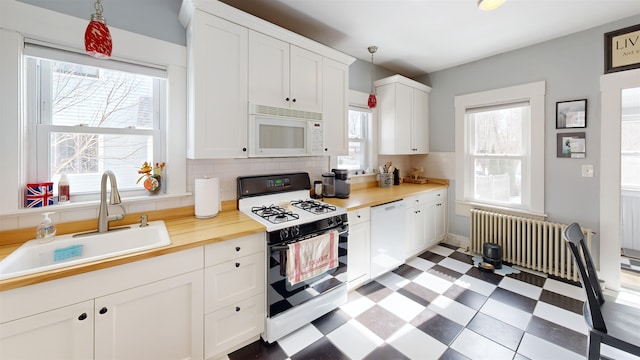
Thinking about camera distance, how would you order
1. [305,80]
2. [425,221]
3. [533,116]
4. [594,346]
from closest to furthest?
1. [594,346]
2. [305,80]
3. [533,116]
4. [425,221]

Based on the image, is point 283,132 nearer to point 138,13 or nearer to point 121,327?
point 138,13

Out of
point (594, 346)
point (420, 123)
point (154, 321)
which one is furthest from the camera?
point (420, 123)

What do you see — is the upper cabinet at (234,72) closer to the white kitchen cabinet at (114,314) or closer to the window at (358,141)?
the white kitchen cabinet at (114,314)

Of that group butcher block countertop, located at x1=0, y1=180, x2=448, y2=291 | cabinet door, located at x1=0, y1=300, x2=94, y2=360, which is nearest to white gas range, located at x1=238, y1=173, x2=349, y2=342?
butcher block countertop, located at x1=0, y1=180, x2=448, y2=291

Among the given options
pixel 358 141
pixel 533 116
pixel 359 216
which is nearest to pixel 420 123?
pixel 358 141

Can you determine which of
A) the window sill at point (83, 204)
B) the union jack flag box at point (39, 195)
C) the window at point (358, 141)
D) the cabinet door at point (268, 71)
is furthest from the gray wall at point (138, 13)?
the window at point (358, 141)

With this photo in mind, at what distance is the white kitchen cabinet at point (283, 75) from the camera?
202 centimetres

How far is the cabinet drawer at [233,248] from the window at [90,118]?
0.86 metres

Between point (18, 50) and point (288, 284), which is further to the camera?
point (288, 284)

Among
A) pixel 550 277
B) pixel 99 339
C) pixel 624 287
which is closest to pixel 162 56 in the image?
pixel 99 339

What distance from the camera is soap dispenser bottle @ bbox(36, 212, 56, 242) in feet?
4.63

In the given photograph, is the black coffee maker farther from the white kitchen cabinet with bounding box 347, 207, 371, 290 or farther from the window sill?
the window sill

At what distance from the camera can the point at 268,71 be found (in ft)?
6.87

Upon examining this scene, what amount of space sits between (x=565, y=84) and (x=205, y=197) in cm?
378
